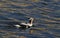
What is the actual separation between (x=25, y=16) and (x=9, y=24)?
1.79m

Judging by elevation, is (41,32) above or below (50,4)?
below

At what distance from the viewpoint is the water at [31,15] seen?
2019 centimetres

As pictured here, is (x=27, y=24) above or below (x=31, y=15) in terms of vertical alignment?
below

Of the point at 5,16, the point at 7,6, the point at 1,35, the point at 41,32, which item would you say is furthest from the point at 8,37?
the point at 7,6

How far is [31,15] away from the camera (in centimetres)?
2348

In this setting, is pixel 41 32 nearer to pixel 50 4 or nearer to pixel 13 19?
pixel 13 19

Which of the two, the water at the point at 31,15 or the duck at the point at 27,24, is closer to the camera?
the water at the point at 31,15

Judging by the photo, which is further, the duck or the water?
the duck

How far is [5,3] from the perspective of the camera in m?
25.9

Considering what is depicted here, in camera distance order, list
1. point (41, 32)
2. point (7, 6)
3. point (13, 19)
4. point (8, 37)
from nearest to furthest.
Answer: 1. point (8, 37)
2. point (41, 32)
3. point (13, 19)
4. point (7, 6)

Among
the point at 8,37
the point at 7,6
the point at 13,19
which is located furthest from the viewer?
the point at 7,6

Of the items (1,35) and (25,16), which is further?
(25,16)

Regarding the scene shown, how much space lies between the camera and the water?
20.2m

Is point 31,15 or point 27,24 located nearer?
point 27,24
